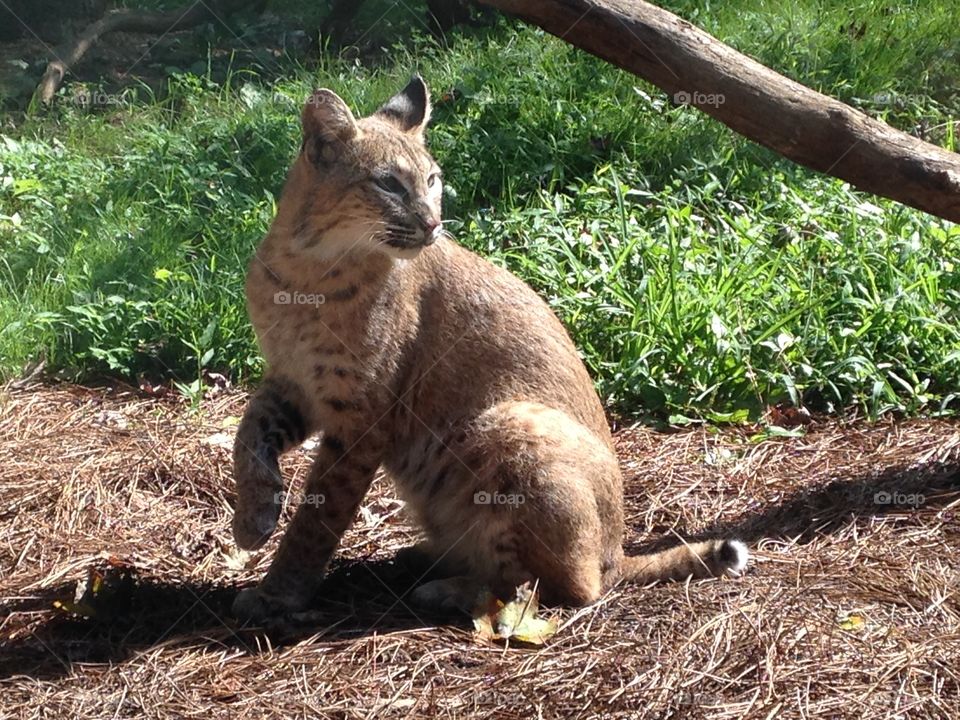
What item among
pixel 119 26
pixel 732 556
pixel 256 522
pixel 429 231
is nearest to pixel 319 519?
pixel 256 522

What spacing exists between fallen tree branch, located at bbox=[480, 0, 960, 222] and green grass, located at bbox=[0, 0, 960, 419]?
96 centimetres

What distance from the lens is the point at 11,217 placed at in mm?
7219

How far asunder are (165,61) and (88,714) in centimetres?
708

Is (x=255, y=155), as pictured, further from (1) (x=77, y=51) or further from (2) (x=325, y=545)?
(2) (x=325, y=545)

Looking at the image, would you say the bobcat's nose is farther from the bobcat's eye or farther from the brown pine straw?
the brown pine straw

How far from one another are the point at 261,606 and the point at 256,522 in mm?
286

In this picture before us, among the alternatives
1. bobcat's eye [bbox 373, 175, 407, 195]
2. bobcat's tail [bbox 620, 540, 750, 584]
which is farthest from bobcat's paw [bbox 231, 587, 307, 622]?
bobcat's eye [bbox 373, 175, 407, 195]

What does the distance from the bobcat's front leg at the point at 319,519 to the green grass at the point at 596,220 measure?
1.80 metres

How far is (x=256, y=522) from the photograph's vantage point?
4.34 meters

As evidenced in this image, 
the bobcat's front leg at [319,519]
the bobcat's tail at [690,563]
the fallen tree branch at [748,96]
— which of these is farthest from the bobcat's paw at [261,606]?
the fallen tree branch at [748,96]

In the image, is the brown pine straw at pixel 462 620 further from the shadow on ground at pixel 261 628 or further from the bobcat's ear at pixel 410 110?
the bobcat's ear at pixel 410 110

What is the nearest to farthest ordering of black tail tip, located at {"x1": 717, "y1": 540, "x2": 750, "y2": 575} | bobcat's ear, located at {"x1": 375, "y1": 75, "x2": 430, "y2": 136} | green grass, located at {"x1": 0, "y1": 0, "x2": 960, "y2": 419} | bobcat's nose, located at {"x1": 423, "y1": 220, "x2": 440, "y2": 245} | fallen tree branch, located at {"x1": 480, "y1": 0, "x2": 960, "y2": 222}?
bobcat's nose, located at {"x1": 423, "y1": 220, "x2": 440, "y2": 245}
black tail tip, located at {"x1": 717, "y1": 540, "x2": 750, "y2": 575}
bobcat's ear, located at {"x1": 375, "y1": 75, "x2": 430, "y2": 136}
fallen tree branch, located at {"x1": 480, "y1": 0, "x2": 960, "y2": 222}
green grass, located at {"x1": 0, "y1": 0, "x2": 960, "y2": 419}

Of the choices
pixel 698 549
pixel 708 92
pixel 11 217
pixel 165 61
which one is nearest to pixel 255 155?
pixel 11 217

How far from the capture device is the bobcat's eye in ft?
14.0
